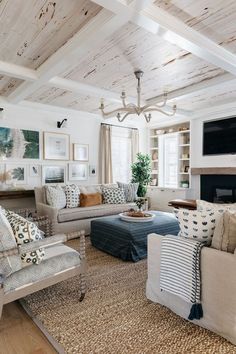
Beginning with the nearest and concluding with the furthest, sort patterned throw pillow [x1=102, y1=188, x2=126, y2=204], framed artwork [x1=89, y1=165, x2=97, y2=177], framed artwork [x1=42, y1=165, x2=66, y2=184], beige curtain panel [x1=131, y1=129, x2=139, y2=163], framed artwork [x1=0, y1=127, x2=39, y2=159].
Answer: framed artwork [x1=0, y1=127, x2=39, y2=159]
patterned throw pillow [x1=102, y1=188, x2=126, y2=204]
framed artwork [x1=42, y1=165, x2=66, y2=184]
framed artwork [x1=89, y1=165, x2=97, y2=177]
beige curtain panel [x1=131, y1=129, x2=139, y2=163]

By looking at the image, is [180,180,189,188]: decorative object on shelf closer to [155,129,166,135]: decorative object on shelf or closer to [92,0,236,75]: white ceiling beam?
[155,129,166,135]: decorative object on shelf

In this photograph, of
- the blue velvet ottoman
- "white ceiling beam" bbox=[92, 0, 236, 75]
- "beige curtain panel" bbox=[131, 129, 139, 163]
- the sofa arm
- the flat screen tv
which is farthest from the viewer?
"beige curtain panel" bbox=[131, 129, 139, 163]

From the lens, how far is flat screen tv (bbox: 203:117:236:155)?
515 cm

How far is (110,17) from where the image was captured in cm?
207

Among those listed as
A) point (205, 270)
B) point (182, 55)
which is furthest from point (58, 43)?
point (205, 270)

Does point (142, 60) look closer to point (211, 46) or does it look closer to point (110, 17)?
point (211, 46)

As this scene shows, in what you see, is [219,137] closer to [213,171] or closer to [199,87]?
[213,171]

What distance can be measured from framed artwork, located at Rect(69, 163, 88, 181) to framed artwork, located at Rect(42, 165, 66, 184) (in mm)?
176

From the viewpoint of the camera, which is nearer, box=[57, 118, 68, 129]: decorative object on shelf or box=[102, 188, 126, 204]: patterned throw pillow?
box=[102, 188, 126, 204]: patterned throw pillow

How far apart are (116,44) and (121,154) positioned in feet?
13.4

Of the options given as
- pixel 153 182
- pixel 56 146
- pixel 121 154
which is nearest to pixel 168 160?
pixel 153 182

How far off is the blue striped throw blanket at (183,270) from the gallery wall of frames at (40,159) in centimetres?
385

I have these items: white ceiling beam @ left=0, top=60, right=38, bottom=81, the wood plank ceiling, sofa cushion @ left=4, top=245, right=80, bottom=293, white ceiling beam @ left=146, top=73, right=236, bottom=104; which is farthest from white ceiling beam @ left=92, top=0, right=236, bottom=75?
sofa cushion @ left=4, top=245, right=80, bottom=293

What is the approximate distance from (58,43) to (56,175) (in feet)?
10.8
